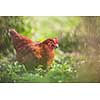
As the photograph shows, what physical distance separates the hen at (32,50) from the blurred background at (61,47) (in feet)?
0.12

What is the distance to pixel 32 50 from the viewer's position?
78.0 inches

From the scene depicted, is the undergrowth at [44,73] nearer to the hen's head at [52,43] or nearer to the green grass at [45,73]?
the green grass at [45,73]

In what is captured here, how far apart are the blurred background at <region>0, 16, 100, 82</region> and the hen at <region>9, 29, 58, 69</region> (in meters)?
0.04

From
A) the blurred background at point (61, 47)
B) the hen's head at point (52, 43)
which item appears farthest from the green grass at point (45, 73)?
the hen's head at point (52, 43)

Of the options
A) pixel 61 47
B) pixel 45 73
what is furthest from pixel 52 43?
pixel 45 73

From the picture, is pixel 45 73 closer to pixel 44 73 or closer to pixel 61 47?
pixel 44 73

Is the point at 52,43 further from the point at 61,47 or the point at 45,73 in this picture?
the point at 45,73

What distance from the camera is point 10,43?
1.99m

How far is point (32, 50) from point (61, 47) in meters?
0.25

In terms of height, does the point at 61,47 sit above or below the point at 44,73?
above

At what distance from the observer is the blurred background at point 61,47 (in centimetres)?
198

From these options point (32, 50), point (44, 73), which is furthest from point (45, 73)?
point (32, 50)

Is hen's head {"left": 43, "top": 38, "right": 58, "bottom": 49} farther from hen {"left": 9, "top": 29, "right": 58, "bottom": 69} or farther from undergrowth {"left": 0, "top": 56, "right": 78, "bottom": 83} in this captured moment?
undergrowth {"left": 0, "top": 56, "right": 78, "bottom": 83}
